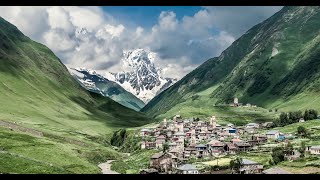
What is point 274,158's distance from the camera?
4847 inches

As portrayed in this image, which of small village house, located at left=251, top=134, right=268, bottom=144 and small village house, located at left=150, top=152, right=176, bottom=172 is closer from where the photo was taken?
small village house, located at left=150, top=152, right=176, bottom=172

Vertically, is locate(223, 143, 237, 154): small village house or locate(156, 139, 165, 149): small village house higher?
locate(156, 139, 165, 149): small village house

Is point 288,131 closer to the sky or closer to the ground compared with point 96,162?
closer to the sky

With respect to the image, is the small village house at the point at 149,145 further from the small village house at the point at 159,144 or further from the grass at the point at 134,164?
the grass at the point at 134,164

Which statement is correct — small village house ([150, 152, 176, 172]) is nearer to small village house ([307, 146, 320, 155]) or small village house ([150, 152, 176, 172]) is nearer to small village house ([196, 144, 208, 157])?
small village house ([196, 144, 208, 157])

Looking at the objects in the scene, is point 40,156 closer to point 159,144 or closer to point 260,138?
point 159,144
